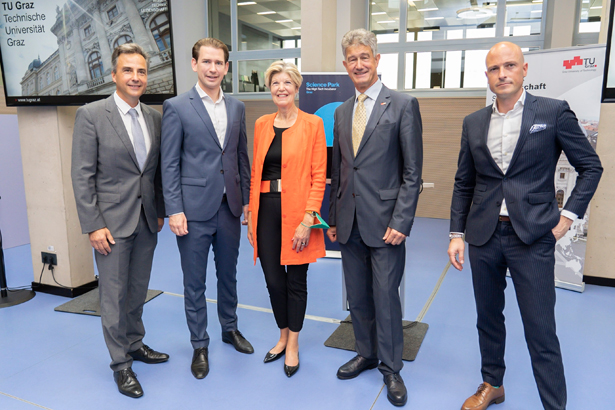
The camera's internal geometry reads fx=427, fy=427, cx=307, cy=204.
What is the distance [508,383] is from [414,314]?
1.05 meters

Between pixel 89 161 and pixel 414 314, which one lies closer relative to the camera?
pixel 89 161

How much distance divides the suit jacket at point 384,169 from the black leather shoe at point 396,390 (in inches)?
Answer: 29.5

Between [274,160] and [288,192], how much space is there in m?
0.20

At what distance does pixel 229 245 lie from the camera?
2717 mm

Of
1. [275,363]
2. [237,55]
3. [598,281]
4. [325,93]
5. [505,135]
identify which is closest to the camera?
[505,135]

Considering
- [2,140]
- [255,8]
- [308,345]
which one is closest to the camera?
[308,345]

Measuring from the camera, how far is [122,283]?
8.12 feet

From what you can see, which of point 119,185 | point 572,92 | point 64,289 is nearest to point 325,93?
point 572,92

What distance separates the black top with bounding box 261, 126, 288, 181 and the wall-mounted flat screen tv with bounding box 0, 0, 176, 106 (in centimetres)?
142

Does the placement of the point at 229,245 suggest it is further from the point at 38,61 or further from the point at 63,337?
the point at 38,61

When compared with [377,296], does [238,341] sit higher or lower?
lower

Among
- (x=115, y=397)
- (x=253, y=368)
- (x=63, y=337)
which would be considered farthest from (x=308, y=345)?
(x=63, y=337)

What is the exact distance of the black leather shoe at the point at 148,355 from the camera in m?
2.73

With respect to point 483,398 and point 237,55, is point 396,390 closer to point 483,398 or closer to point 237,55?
point 483,398
